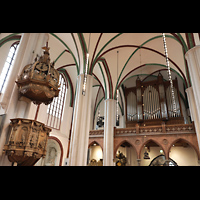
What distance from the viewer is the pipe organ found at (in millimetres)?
15070

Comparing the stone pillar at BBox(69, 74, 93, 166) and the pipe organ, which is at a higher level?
the pipe organ

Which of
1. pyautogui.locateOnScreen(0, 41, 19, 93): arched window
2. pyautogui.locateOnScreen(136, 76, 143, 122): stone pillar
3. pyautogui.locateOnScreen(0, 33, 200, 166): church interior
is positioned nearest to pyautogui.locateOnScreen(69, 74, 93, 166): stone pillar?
pyautogui.locateOnScreen(0, 33, 200, 166): church interior

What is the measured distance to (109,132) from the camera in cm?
1302

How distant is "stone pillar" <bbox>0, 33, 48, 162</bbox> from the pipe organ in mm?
11920

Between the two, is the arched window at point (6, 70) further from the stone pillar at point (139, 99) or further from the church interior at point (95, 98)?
the stone pillar at point (139, 99)

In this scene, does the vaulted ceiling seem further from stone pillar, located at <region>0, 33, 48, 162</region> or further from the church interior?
stone pillar, located at <region>0, 33, 48, 162</region>

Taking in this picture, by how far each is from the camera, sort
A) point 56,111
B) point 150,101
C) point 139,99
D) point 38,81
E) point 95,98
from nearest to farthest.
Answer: point 38,81
point 56,111
point 150,101
point 139,99
point 95,98

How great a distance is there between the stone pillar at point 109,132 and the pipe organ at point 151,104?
3.31 m

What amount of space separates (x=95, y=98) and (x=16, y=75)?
46.2ft

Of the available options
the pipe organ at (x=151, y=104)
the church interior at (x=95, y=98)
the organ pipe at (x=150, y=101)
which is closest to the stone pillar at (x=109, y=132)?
the church interior at (x=95, y=98)

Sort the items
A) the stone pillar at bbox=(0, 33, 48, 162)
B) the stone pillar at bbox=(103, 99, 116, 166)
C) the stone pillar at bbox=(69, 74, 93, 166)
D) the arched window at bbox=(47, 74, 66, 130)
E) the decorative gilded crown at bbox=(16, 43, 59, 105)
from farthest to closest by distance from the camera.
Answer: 1. the arched window at bbox=(47, 74, 66, 130)
2. the stone pillar at bbox=(103, 99, 116, 166)
3. the stone pillar at bbox=(69, 74, 93, 166)
4. the decorative gilded crown at bbox=(16, 43, 59, 105)
5. the stone pillar at bbox=(0, 33, 48, 162)

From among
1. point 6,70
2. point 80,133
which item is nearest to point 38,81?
point 80,133

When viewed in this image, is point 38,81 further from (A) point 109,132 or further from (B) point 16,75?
(A) point 109,132
